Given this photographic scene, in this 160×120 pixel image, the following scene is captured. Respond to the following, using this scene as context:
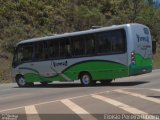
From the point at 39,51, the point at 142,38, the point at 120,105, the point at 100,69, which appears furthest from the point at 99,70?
the point at 120,105

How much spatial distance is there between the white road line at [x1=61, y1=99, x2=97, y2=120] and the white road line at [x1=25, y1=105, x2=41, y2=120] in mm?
1101

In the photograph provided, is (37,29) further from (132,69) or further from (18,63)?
(132,69)

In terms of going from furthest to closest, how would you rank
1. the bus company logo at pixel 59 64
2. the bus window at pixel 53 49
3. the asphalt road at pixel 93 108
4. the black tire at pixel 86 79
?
the bus window at pixel 53 49 → the bus company logo at pixel 59 64 → the black tire at pixel 86 79 → the asphalt road at pixel 93 108

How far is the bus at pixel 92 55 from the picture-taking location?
81.3ft

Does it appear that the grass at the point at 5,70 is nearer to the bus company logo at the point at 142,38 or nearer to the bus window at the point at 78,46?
the bus window at the point at 78,46

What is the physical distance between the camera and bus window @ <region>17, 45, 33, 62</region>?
95.7ft

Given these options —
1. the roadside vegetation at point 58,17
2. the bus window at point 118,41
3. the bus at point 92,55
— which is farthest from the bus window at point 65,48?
the roadside vegetation at point 58,17

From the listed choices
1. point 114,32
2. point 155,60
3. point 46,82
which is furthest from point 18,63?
point 155,60

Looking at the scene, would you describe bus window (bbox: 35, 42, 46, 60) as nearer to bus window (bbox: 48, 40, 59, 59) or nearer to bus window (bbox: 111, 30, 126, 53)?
bus window (bbox: 48, 40, 59, 59)

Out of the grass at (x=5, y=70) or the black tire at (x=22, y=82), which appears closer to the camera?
the black tire at (x=22, y=82)

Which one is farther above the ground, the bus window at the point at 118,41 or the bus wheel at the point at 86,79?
the bus window at the point at 118,41

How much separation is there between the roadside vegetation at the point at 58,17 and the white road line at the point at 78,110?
20.5m

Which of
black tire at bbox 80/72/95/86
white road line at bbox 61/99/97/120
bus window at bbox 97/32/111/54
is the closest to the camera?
white road line at bbox 61/99/97/120

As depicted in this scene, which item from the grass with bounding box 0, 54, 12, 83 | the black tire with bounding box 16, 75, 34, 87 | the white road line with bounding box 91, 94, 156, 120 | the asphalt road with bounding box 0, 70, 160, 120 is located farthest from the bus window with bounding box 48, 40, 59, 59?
the grass with bounding box 0, 54, 12, 83
